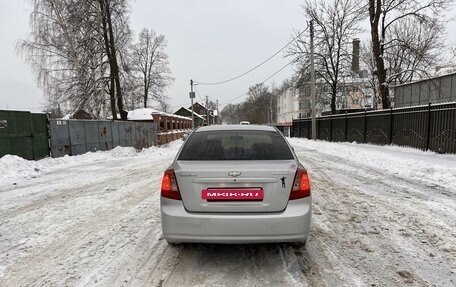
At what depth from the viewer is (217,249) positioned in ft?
14.2

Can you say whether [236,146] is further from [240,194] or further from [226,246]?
[226,246]

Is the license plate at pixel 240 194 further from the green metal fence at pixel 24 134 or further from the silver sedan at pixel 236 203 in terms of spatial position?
the green metal fence at pixel 24 134

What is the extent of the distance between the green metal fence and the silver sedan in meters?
10.4

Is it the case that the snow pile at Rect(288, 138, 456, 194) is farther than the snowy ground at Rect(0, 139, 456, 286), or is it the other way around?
the snow pile at Rect(288, 138, 456, 194)

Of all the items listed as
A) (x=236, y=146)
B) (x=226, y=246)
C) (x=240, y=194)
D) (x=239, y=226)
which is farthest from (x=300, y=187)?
(x=226, y=246)

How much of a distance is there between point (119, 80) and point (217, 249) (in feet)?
78.5

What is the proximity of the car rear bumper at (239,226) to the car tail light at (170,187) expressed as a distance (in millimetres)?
160

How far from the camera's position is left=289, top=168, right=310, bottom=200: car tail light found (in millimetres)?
3703

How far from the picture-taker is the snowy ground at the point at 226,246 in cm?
356

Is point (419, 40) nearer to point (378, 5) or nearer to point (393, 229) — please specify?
point (378, 5)

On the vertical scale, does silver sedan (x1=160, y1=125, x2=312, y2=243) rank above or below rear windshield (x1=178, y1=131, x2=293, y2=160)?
below

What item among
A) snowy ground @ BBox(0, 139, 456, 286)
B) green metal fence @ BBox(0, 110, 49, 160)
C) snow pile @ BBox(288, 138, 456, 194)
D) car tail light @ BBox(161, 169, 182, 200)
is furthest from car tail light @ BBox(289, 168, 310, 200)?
green metal fence @ BBox(0, 110, 49, 160)

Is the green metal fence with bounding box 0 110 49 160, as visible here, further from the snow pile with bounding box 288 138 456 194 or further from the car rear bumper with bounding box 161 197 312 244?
the snow pile with bounding box 288 138 456 194

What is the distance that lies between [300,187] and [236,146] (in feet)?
3.50
